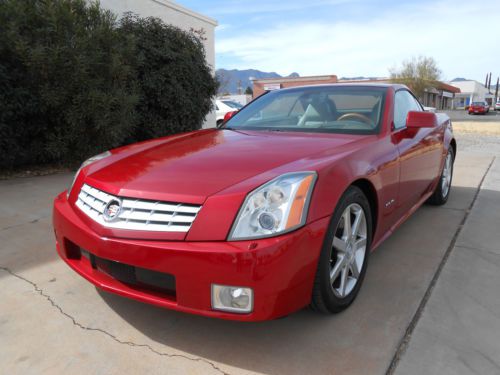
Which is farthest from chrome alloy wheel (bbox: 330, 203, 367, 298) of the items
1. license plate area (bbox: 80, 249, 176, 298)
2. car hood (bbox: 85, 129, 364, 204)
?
license plate area (bbox: 80, 249, 176, 298)

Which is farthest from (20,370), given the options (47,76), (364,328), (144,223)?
(47,76)

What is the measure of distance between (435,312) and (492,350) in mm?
361

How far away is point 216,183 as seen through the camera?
1.96 meters

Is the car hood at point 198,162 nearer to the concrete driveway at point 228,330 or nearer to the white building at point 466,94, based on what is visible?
the concrete driveway at point 228,330

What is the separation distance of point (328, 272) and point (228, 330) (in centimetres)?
63

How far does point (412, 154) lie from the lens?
3.16 meters

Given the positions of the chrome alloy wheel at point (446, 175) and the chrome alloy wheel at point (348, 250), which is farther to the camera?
the chrome alloy wheel at point (446, 175)

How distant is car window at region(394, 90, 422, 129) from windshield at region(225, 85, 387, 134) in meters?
0.17

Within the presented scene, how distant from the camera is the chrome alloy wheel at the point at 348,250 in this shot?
2195mm

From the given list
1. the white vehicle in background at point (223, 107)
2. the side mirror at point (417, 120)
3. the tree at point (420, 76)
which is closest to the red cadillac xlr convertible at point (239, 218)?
the side mirror at point (417, 120)

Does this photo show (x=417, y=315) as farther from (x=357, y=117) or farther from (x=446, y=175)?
(x=446, y=175)

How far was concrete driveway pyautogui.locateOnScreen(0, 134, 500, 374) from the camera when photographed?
1.89 m

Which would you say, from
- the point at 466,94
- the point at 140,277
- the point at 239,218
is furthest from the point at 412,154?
the point at 466,94

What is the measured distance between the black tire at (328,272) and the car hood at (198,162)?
33cm
